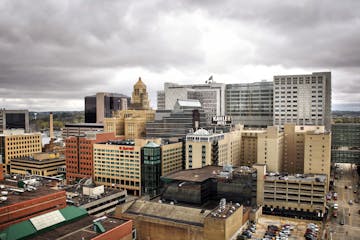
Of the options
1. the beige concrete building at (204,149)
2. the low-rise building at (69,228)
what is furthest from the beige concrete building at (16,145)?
the low-rise building at (69,228)

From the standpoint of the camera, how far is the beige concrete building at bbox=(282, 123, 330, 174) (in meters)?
161

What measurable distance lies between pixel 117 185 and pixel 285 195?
7191 cm

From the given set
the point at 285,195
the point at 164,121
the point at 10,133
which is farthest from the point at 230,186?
the point at 10,133

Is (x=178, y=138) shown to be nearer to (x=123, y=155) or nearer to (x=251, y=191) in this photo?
(x=123, y=155)

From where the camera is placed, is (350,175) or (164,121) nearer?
(350,175)

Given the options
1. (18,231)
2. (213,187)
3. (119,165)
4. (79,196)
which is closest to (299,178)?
(213,187)

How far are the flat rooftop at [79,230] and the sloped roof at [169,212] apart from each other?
18.0m

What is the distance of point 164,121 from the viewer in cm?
19112

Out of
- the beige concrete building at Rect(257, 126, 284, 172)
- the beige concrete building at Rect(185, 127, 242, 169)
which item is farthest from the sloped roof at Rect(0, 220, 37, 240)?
the beige concrete building at Rect(257, 126, 284, 172)

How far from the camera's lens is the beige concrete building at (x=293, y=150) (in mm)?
160750

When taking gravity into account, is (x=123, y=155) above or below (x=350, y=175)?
above

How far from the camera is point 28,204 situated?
7875 centimetres

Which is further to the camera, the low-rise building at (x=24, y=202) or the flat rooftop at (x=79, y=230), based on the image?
the low-rise building at (x=24, y=202)

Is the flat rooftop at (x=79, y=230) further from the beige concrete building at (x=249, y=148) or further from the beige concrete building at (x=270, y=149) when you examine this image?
the beige concrete building at (x=249, y=148)
